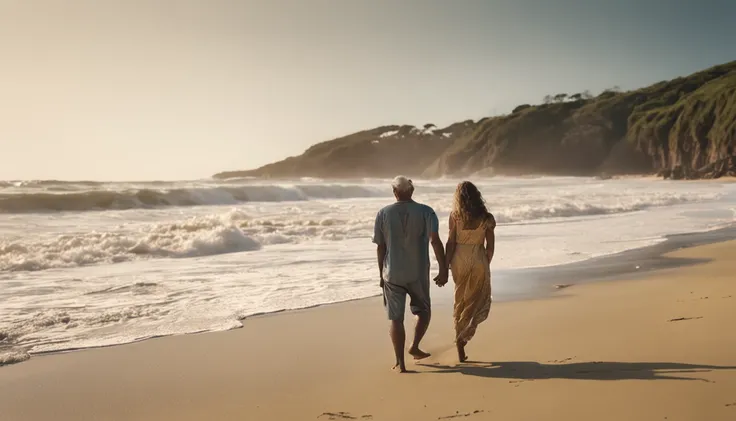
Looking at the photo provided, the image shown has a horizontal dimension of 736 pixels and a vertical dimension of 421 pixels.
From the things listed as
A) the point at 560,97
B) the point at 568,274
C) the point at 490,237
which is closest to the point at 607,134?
the point at 560,97

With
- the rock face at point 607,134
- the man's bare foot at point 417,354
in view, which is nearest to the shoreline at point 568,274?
the man's bare foot at point 417,354

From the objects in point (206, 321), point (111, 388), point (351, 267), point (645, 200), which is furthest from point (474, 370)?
point (645, 200)

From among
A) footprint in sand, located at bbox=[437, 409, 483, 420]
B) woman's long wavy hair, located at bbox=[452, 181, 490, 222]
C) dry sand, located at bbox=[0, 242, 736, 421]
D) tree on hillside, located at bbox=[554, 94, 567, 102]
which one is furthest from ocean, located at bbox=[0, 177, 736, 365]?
tree on hillside, located at bbox=[554, 94, 567, 102]

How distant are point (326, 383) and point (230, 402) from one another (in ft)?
2.48

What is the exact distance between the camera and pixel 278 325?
265 inches

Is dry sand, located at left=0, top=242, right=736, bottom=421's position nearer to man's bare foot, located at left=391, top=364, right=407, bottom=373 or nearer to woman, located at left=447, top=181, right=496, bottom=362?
man's bare foot, located at left=391, top=364, right=407, bottom=373

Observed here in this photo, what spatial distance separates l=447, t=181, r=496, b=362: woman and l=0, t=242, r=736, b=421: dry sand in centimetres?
35

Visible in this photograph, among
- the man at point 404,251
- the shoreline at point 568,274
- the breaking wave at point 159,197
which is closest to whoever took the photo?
the man at point 404,251

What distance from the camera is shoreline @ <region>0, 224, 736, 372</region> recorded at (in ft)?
23.8

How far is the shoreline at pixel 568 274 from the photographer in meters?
7.26

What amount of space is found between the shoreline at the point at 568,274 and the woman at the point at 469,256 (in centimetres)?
234

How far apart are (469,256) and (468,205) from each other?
43cm

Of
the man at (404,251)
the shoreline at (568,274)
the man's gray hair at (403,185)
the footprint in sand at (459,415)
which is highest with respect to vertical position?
the man's gray hair at (403,185)

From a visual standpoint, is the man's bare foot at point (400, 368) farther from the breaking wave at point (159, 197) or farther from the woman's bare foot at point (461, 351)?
the breaking wave at point (159, 197)
